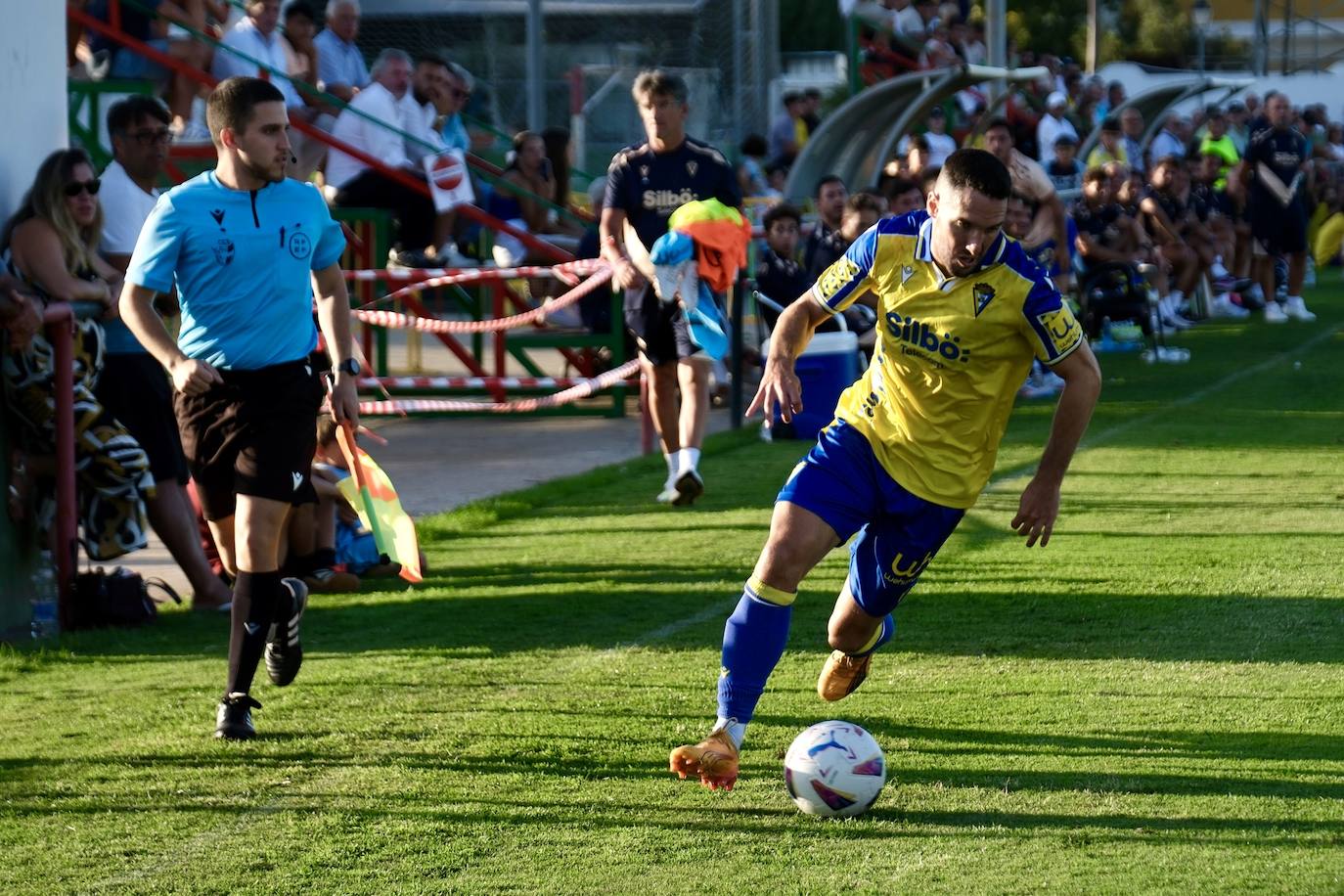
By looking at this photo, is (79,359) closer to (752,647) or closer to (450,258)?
(752,647)

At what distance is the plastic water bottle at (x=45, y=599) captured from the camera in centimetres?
773

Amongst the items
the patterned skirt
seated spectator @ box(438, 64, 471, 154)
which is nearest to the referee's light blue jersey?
the patterned skirt

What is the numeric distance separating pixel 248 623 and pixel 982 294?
2581mm

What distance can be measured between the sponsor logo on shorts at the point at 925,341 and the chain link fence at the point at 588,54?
25.6 m

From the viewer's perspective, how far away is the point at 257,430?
603cm

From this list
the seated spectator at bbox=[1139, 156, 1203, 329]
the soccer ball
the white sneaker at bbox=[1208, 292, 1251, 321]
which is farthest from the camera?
the white sneaker at bbox=[1208, 292, 1251, 321]

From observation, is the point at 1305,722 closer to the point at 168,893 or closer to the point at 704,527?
the point at 168,893

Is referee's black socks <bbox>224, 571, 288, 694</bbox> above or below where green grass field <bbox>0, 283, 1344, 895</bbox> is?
above

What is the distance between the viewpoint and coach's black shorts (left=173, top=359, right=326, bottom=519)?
600cm

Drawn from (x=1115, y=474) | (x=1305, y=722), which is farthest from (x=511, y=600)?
(x=1115, y=474)

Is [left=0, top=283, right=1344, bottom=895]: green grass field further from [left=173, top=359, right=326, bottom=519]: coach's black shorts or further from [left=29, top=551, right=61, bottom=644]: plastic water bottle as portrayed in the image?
[left=173, top=359, right=326, bottom=519]: coach's black shorts

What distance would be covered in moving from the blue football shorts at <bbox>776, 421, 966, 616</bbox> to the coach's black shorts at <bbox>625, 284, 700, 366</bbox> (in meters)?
4.54

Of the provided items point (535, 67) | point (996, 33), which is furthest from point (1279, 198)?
point (535, 67)

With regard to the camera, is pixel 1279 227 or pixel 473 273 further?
pixel 1279 227
